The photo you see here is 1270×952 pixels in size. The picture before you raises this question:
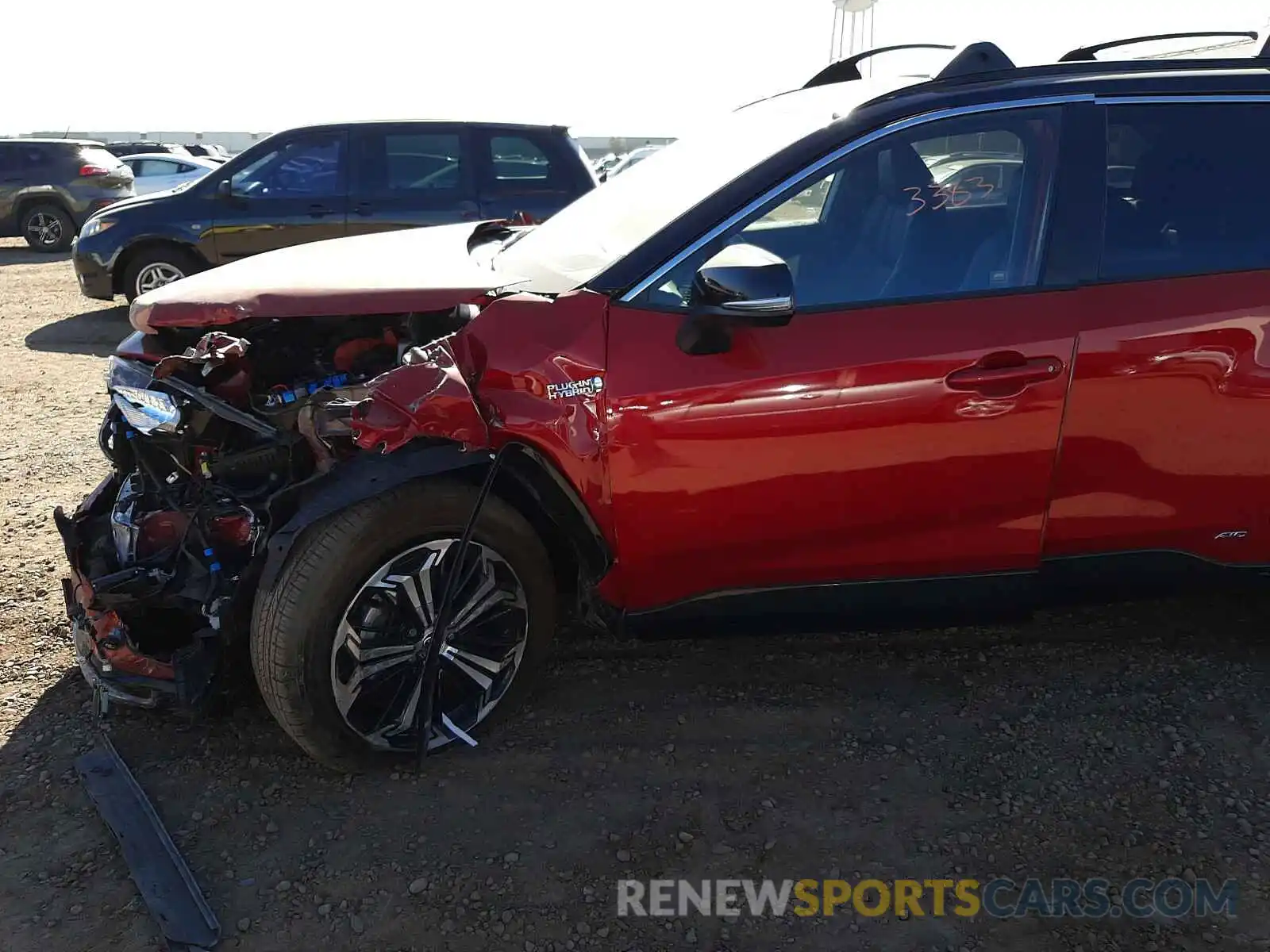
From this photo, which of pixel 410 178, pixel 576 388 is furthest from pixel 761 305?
pixel 410 178

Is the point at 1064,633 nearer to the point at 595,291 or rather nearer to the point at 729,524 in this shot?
the point at 729,524

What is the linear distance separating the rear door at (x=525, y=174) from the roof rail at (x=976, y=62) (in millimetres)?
5152

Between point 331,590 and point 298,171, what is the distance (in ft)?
20.7

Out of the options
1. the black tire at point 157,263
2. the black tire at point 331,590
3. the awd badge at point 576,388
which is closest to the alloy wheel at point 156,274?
the black tire at point 157,263

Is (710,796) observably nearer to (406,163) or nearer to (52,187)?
(406,163)

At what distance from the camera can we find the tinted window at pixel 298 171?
7602mm

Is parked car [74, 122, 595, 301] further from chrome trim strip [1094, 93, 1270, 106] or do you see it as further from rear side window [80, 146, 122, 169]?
rear side window [80, 146, 122, 169]

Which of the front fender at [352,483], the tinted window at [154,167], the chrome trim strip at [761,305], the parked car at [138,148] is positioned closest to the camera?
the chrome trim strip at [761,305]

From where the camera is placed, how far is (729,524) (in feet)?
8.45

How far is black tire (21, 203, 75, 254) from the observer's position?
45.6 ft

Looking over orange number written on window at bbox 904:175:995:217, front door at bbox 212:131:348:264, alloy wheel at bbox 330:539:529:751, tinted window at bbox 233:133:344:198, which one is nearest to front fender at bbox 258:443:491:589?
alloy wheel at bbox 330:539:529:751

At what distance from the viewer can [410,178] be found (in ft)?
24.9

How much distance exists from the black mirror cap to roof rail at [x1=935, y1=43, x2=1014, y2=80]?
88 cm

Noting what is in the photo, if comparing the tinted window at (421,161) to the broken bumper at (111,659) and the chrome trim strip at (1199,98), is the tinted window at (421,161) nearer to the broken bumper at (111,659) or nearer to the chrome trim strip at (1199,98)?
the broken bumper at (111,659)
